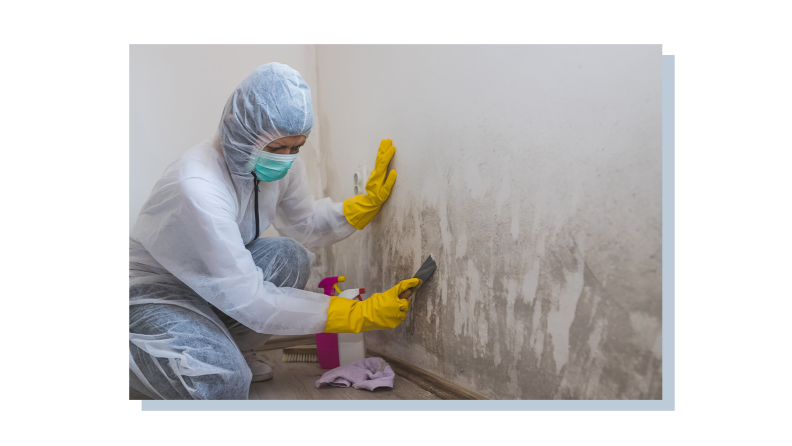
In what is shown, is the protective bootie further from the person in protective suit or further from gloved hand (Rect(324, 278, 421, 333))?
gloved hand (Rect(324, 278, 421, 333))

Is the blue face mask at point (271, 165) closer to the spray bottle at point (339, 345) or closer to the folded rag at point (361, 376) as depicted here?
the spray bottle at point (339, 345)

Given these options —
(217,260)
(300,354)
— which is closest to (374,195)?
(217,260)

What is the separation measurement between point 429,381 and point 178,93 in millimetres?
1278

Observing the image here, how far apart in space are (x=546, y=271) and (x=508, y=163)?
251 millimetres

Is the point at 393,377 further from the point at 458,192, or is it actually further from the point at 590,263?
the point at 590,263

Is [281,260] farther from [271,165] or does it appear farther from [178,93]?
[178,93]

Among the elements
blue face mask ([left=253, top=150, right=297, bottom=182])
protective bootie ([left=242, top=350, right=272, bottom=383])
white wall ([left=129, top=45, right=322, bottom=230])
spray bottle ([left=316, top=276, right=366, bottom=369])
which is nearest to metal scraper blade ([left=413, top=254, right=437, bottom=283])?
spray bottle ([left=316, top=276, right=366, bottom=369])

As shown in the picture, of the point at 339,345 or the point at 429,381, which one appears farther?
the point at 339,345

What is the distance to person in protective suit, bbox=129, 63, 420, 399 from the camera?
114 centimetres

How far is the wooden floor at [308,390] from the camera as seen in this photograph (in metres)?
1.25

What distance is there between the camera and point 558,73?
925 millimetres

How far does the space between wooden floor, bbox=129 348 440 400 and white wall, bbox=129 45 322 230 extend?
782 millimetres

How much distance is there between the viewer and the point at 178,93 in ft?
5.32

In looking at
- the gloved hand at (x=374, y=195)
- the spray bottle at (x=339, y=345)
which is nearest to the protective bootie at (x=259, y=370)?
the spray bottle at (x=339, y=345)
